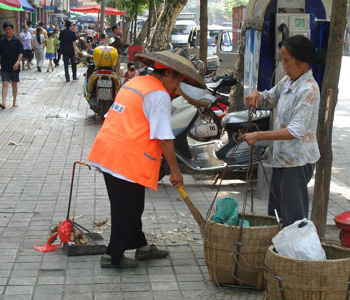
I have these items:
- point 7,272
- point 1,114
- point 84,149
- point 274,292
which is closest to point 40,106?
point 1,114

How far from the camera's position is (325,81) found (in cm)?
490

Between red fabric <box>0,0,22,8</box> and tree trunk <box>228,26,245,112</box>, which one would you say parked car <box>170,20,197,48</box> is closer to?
red fabric <box>0,0,22,8</box>

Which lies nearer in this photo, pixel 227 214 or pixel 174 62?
pixel 174 62

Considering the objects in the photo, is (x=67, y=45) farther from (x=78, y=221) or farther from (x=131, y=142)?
(x=131, y=142)

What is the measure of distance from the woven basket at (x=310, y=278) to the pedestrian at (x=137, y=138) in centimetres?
113

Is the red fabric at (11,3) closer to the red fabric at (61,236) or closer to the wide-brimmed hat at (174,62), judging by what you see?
the red fabric at (61,236)

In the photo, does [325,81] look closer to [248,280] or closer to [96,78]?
[248,280]

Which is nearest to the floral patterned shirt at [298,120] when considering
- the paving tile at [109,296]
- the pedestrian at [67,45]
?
the paving tile at [109,296]

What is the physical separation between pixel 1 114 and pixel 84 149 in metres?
4.09

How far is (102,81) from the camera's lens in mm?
11992

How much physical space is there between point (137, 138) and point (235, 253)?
3.37 feet

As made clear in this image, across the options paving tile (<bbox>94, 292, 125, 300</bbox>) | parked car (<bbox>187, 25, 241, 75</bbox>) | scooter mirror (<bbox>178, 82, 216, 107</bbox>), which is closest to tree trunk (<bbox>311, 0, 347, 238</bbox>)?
paving tile (<bbox>94, 292, 125, 300</bbox>)

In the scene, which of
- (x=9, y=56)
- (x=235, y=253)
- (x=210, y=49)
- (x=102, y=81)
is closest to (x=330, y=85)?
(x=235, y=253)

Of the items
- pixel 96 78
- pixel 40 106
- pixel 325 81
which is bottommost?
pixel 40 106
